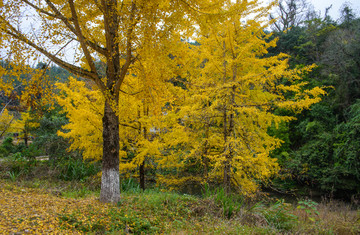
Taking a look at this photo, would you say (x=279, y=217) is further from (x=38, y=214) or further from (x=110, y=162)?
(x=38, y=214)

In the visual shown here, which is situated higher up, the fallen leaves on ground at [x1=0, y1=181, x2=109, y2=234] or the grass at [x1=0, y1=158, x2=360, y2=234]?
the fallen leaves on ground at [x1=0, y1=181, x2=109, y2=234]

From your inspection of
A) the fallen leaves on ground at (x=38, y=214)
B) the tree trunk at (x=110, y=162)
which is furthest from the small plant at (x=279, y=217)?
the fallen leaves on ground at (x=38, y=214)

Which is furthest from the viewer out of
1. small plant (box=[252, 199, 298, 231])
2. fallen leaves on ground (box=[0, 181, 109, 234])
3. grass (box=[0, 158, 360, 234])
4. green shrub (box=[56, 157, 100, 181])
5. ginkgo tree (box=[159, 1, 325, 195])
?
green shrub (box=[56, 157, 100, 181])

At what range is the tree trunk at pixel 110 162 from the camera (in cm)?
541

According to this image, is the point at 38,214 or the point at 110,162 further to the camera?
the point at 110,162

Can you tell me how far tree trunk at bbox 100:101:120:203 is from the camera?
5.41 meters

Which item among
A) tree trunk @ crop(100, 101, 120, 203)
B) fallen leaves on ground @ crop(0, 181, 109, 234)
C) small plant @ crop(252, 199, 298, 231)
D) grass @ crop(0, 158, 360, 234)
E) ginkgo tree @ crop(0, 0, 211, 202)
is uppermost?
ginkgo tree @ crop(0, 0, 211, 202)

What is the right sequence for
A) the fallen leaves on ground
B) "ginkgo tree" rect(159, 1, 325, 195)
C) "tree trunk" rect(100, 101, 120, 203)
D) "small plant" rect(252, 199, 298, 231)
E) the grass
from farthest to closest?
"ginkgo tree" rect(159, 1, 325, 195) → "tree trunk" rect(100, 101, 120, 203) → "small plant" rect(252, 199, 298, 231) → the grass → the fallen leaves on ground

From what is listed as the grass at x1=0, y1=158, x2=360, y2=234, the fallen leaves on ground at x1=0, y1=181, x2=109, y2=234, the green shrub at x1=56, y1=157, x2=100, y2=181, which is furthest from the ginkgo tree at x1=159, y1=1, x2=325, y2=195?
the green shrub at x1=56, y1=157, x2=100, y2=181

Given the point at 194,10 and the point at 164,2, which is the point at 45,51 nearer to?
the point at 164,2

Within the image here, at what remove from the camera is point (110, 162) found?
5453 millimetres

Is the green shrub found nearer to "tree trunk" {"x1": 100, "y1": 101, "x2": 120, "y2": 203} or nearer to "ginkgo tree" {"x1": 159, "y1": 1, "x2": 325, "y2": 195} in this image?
"ginkgo tree" {"x1": 159, "y1": 1, "x2": 325, "y2": 195}

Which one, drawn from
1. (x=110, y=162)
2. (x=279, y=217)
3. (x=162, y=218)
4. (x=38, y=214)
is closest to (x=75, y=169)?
(x=110, y=162)

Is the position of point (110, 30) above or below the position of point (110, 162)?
above
